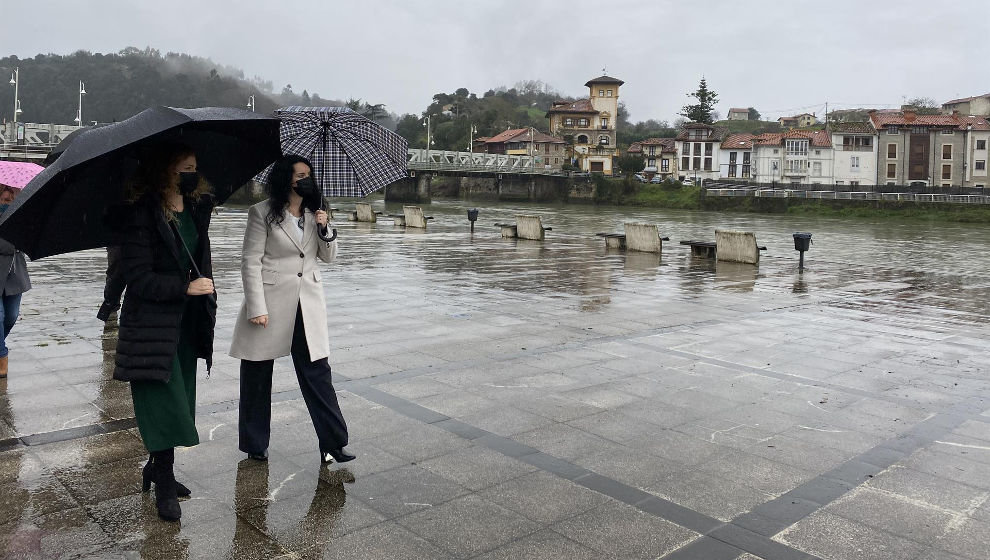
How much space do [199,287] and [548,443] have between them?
2.46 m

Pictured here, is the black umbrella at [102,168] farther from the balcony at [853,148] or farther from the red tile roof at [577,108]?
the red tile roof at [577,108]

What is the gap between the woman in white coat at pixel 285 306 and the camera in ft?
15.0

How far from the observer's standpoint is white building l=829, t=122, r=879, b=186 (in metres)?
84.8

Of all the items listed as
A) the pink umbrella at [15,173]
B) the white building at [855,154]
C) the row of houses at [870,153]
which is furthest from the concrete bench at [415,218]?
the white building at [855,154]

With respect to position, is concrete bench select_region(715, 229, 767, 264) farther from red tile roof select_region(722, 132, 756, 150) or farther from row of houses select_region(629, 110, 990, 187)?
red tile roof select_region(722, 132, 756, 150)

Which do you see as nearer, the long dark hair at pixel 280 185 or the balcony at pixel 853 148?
the long dark hair at pixel 280 185

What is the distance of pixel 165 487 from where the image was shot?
404cm

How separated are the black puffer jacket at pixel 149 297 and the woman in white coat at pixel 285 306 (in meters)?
0.62

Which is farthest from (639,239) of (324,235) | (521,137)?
(521,137)

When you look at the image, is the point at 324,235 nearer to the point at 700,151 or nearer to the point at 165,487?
the point at 165,487

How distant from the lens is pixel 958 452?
538 cm

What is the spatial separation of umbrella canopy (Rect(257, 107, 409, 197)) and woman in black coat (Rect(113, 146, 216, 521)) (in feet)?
2.92

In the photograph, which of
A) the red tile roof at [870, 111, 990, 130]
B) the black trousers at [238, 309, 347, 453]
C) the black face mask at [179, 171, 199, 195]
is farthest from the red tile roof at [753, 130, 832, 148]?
the black face mask at [179, 171, 199, 195]

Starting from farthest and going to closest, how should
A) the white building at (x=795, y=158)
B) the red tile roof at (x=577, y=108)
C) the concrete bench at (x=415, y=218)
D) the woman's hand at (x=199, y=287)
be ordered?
the red tile roof at (x=577, y=108) → the white building at (x=795, y=158) → the concrete bench at (x=415, y=218) → the woman's hand at (x=199, y=287)
